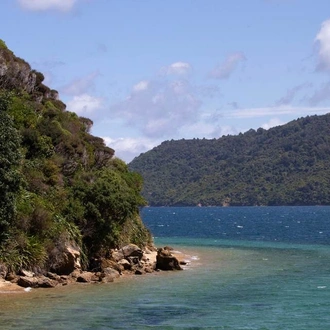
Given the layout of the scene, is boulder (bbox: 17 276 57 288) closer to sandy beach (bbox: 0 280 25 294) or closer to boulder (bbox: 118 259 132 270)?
sandy beach (bbox: 0 280 25 294)

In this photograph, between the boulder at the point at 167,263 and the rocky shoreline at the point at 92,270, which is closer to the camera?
the rocky shoreline at the point at 92,270

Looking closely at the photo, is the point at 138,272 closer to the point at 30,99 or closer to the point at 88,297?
the point at 88,297

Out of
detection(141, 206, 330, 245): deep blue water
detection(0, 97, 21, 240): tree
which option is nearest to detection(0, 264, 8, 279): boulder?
detection(0, 97, 21, 240): tree

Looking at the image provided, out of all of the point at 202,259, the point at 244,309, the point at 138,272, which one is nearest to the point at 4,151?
the point at 138,272

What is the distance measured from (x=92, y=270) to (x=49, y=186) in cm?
654

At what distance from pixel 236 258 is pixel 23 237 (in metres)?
22.3

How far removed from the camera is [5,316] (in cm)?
2689

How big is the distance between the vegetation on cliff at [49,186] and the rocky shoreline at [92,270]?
656 millimetres

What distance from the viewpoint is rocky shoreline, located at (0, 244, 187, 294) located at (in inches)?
1358

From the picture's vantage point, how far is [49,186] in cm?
4362

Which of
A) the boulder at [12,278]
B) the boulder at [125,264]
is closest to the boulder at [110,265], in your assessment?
the boulder at [125,264]

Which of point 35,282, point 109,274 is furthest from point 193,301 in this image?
point 35,282

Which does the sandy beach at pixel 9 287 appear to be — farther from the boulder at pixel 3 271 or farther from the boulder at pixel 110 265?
the boulder at pixel 110 265

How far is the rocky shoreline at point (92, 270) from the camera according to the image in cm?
3450
